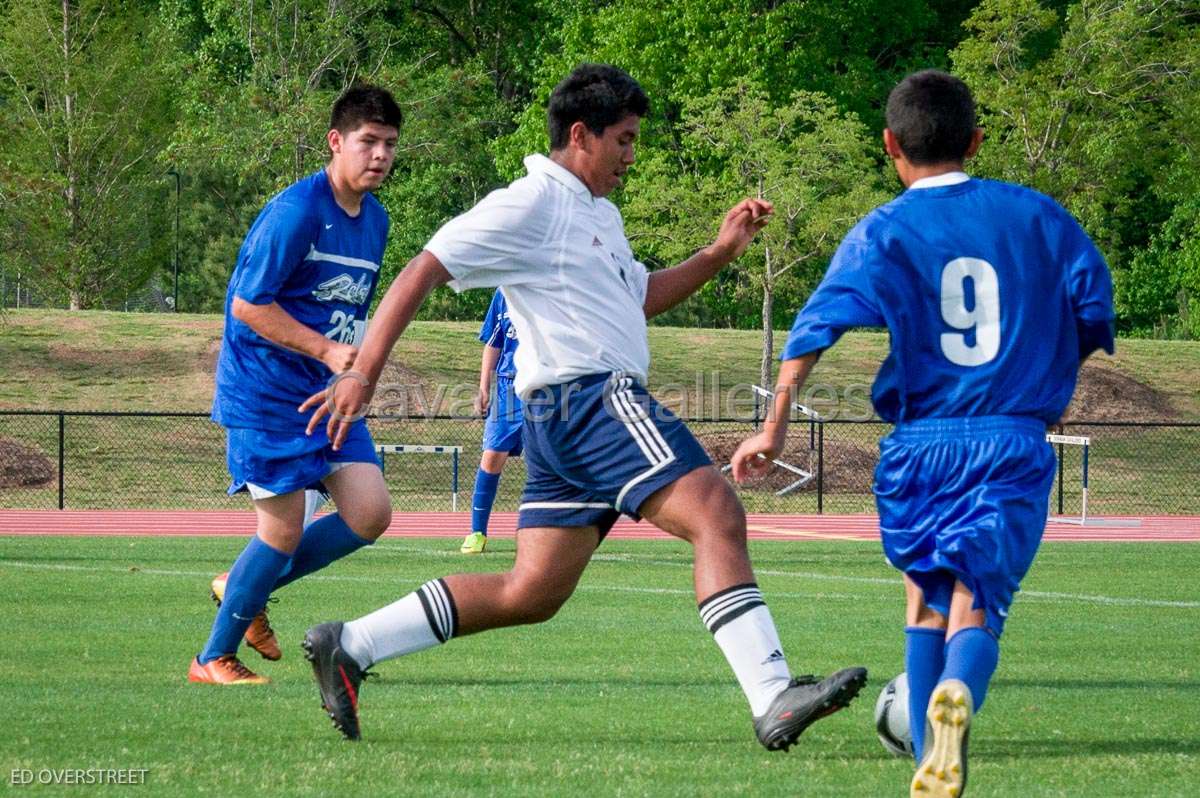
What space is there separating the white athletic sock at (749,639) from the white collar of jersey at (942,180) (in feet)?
4.21

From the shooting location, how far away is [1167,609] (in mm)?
10266

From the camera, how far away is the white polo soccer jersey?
5.09m

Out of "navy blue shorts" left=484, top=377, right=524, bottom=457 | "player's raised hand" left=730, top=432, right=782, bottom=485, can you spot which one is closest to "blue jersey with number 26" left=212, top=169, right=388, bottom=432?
"player's raised hand" left=730, top=432, right=782, bottom=485

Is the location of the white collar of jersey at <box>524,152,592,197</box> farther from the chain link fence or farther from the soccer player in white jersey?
the chain link fence

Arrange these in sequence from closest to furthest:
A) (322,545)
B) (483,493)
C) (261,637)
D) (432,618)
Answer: (432,618) < (322,545) < (261,637) < (483,493)

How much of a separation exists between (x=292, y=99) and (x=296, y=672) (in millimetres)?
24005

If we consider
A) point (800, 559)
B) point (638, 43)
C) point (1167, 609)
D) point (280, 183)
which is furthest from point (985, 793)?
point (638, 43)

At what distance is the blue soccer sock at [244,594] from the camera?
6.63 metres

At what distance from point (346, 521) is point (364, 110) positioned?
5.36ft

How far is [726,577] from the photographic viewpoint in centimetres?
498

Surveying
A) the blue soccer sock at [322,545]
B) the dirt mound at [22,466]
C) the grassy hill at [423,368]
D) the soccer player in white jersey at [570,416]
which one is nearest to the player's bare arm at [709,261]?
the soccer player in white jersey at [570,416]

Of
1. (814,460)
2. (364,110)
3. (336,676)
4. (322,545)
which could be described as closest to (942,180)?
(336,676)

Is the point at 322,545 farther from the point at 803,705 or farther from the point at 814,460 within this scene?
the point at 814,460

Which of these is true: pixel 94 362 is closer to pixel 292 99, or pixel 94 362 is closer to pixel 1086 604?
pixel 292 99
